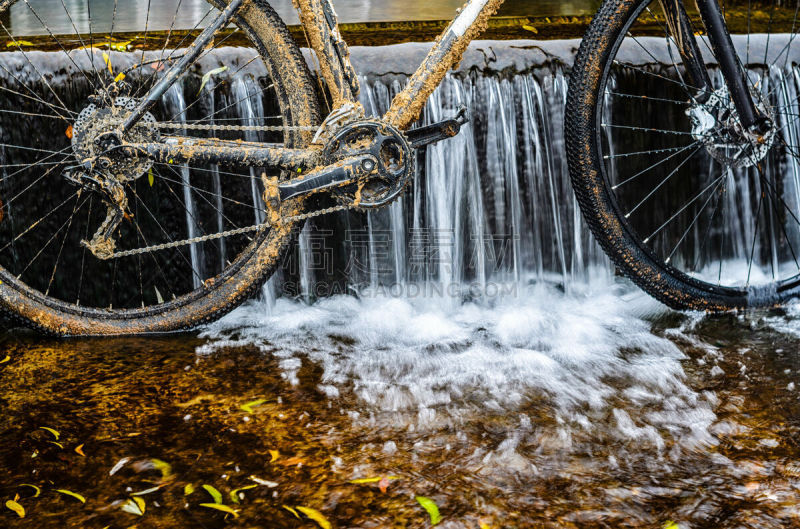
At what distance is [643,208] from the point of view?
3994 mm

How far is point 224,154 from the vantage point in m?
2.95

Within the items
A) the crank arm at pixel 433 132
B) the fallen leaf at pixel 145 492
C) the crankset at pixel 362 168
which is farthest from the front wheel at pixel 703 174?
the fallen leaf at pixel 145 492

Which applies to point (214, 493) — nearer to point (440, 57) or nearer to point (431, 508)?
point (431, 508)

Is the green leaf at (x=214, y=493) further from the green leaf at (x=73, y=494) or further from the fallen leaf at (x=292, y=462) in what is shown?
the green leaf at (x=73, y=494)

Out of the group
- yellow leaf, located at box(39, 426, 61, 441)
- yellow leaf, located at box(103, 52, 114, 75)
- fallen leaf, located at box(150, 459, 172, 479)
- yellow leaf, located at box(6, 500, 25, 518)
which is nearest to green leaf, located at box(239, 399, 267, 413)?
fallen leaf, located at box(150, 459, 172, 479)

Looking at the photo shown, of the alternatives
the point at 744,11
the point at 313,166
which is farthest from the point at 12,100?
the point at 744,11

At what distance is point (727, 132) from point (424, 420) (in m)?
1.96

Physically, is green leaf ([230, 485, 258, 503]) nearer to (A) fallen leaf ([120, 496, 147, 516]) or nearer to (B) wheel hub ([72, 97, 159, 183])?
(A) fallen leaf ([120, 496, 147, 516])

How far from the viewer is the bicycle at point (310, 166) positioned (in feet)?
9.49

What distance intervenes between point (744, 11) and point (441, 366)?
14.4 feet

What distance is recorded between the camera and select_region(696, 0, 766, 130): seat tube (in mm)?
2896

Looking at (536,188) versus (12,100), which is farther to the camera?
(536,188)

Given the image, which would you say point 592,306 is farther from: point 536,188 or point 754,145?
point 754,145

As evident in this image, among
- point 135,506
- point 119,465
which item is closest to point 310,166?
point 119,465
